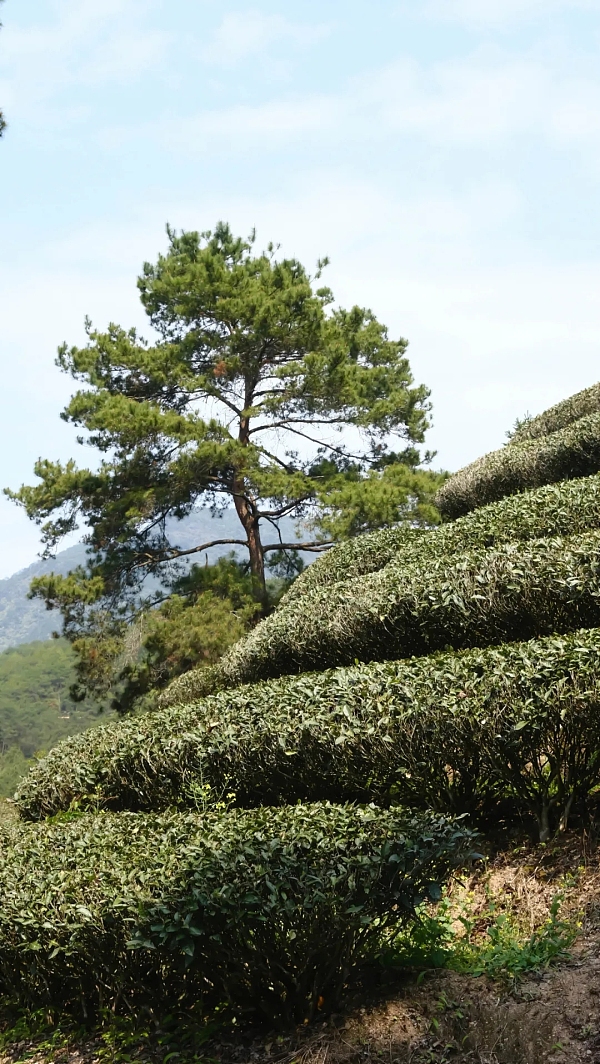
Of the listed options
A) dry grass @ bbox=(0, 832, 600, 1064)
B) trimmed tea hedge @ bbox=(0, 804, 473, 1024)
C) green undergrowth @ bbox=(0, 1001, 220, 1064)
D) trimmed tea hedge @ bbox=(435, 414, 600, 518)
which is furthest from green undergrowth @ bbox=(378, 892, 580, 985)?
trimmed tea hedge @ bbox=(435, 414, 600, 518)

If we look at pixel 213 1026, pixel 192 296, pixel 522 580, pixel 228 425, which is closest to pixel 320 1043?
pixel 213 1026

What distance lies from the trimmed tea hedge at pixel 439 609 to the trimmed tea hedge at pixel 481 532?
2.46 ft

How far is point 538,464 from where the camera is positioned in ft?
44.3

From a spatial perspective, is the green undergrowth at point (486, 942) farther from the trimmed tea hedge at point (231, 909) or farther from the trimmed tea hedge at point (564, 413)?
the trimmed tea hedge at point (564, 413)

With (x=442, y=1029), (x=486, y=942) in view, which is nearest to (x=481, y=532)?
(x=486, y=942)

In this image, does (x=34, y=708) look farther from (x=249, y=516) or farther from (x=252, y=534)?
(x=249, y=516)

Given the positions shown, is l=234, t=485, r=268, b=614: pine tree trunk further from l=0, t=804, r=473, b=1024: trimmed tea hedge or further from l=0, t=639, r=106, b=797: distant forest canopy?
l=0, t=639, r=106, b=797: distant forest canopy

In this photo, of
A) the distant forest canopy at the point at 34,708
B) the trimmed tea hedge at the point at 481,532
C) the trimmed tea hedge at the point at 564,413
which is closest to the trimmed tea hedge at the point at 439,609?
the trimmed tea hedge at the point at 481,532

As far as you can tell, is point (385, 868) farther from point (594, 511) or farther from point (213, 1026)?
point (594, 511)

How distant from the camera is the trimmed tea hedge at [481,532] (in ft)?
30.8

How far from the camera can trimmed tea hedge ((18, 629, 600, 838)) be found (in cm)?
564

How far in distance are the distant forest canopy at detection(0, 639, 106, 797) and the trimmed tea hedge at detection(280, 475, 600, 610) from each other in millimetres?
71328

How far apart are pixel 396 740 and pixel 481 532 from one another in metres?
4.19

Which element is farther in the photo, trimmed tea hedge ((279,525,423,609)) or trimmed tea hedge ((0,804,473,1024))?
trimmed tea hedge ((279,525,423,609))
